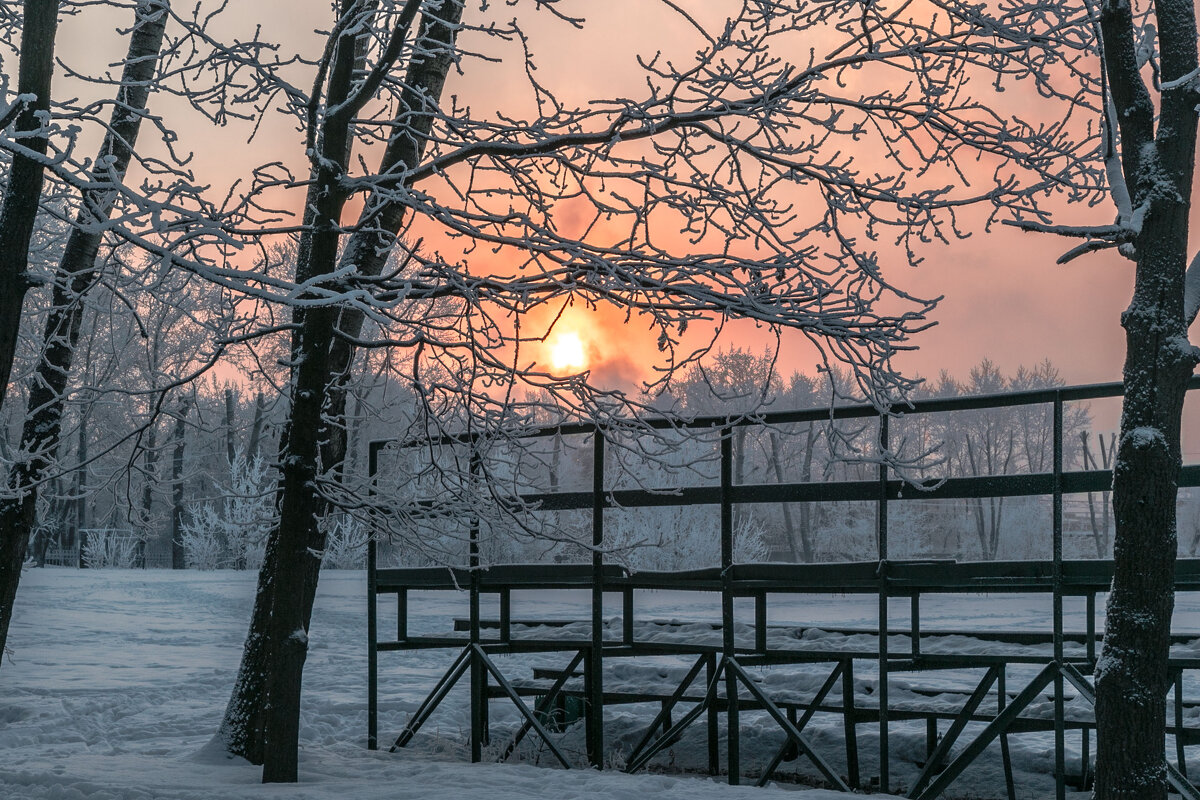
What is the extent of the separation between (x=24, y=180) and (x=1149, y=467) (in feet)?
19.2

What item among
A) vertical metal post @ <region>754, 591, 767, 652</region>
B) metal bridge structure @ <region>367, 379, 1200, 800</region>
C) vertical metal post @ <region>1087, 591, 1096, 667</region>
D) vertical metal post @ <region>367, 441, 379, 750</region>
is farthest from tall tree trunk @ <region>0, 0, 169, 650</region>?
vertical metal post @ <region>1087, 591, 1096, 667</region>

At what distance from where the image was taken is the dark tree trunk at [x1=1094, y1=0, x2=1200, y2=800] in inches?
234

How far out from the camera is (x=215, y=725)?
11.3 meters

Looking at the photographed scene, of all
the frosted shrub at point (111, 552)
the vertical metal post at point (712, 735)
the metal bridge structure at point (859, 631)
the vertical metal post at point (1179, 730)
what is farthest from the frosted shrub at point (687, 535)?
the vertical metal post at point (1179, 730)

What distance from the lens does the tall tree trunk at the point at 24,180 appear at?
248 inches

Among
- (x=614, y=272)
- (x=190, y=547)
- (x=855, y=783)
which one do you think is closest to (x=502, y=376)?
(x=614, y=272)

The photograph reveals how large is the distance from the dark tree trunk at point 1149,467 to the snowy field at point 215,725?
1.67 m

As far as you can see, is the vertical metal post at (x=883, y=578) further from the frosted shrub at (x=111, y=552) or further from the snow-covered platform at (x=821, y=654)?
the frosted shrub at (x=111, y=552)

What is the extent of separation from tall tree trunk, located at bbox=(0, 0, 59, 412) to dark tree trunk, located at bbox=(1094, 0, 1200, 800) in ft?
18.3

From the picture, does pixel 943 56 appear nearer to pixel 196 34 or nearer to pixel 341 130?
pixel 341 130

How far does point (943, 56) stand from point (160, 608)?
23.5m

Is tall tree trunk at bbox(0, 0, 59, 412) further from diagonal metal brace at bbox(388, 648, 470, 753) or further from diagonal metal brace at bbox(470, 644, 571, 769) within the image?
diagonal metal brace at bbox(388, 648, 470, 753)

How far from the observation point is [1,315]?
628 centimetres

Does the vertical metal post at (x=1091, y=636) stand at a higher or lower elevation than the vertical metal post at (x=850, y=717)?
higher
